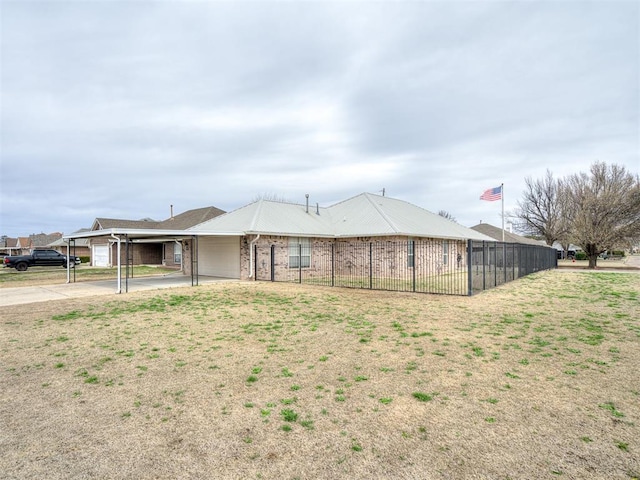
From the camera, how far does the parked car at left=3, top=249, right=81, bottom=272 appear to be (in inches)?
1040

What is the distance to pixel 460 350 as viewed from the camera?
5.71 m

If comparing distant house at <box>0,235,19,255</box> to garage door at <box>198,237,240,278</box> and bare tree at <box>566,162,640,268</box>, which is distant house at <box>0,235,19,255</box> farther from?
bare tree at <box>566,162,640,268</box>

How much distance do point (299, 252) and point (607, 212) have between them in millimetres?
26763

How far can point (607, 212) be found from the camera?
29094 mm

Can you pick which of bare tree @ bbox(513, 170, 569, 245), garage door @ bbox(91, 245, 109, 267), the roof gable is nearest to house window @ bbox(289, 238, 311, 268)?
the roof gable

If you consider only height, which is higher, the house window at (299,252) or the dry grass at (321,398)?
the house window at (299,252)

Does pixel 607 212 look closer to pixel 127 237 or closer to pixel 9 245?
pixel 127 237

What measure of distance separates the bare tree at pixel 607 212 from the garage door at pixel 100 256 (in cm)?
4135

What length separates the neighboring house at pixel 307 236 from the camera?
17562mm

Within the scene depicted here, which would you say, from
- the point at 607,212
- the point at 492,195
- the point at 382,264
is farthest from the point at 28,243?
the point at 607,212

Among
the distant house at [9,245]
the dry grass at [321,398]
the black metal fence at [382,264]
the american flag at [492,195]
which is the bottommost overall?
the dry grass at [321,398]

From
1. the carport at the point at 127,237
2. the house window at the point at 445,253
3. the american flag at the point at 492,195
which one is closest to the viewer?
the carport at the point at 127,237

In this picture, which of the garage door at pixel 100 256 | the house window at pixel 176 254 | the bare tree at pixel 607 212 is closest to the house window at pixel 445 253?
the bare tree at pixel 607 212

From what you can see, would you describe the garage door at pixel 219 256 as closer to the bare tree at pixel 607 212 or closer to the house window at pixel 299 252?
the house window at pixel 299 252
